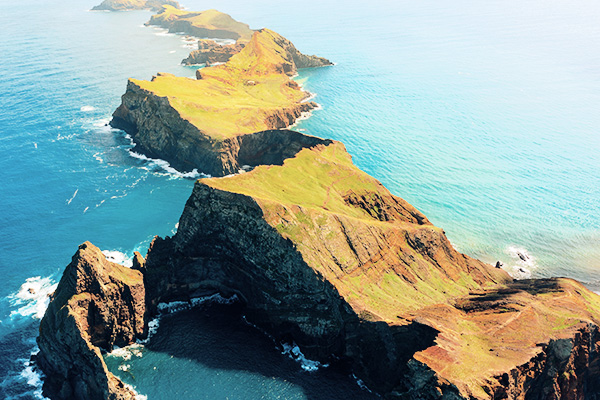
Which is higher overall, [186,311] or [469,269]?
[469,269]

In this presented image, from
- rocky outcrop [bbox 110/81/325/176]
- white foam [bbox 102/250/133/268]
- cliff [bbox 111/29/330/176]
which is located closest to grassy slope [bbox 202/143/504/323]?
white foam [bbox 102/250/133/268]

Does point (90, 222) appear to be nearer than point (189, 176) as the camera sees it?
Yes

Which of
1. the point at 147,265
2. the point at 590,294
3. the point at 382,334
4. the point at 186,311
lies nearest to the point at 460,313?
the point at 382,334

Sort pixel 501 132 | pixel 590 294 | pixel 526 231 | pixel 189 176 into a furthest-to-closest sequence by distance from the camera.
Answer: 1. pixel 501 132
2. pixel 189 176
3. pixel 526 231
4. pixel 590 294

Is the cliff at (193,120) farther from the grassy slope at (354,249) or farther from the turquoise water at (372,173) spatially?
the grassy slope at (354,249)

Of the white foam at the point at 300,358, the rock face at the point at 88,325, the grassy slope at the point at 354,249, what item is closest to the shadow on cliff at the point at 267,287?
the white foam at the point at 300,358

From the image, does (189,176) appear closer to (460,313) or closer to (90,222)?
(90,222)

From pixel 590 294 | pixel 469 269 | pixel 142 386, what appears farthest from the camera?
pixel 469 269
